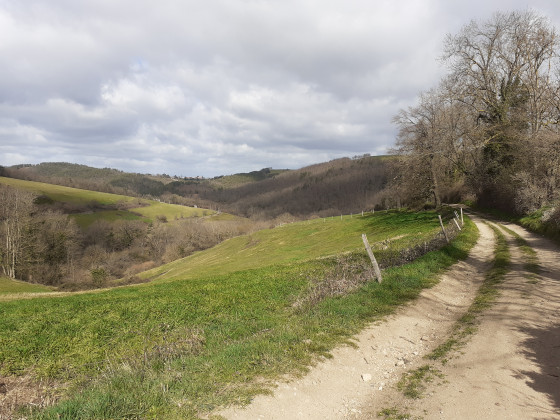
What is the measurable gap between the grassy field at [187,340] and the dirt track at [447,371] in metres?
0.61

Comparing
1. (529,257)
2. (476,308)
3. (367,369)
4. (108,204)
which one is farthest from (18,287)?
(108,204)

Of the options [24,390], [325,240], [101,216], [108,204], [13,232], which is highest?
[108,204]

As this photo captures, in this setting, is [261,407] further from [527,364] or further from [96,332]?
[96,332]

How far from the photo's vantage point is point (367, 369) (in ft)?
24.1

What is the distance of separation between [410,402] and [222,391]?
3780 millimetres

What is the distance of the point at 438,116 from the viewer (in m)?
43.0

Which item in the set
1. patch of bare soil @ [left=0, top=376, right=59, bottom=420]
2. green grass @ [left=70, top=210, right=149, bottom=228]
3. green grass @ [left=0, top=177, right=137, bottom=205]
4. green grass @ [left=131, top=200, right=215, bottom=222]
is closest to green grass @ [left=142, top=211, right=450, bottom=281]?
patch of bare soil @ [left=0, top=376, right=59, bottom=420]

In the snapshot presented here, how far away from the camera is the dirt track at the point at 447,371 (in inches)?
217

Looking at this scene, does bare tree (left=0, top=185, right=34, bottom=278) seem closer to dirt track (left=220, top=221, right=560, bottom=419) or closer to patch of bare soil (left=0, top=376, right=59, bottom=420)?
patch of bare soil (left=0, top=376, right=59, bottom=420)

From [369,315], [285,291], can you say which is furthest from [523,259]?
[285,291]

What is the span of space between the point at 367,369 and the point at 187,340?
5.70 metres

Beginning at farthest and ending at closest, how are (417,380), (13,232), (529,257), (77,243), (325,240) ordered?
(77,243) → (13,232) → (325,240) → (529,257) → (417,380)

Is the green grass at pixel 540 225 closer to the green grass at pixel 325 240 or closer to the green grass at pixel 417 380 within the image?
the green grass at pixel 325 240

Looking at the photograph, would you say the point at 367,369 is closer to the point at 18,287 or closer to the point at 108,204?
the point at 18,287
